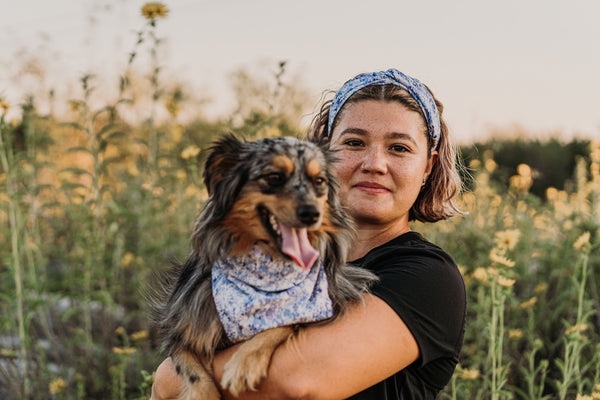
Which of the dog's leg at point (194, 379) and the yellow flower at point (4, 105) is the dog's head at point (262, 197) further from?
the yellow flower at point (4, 105)

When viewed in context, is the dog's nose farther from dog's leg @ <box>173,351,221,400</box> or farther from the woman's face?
dog's leg @ <box>173,351,221,400</box>

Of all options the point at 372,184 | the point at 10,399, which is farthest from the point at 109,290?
the point at 372,184

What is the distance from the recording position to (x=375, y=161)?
8.63ft

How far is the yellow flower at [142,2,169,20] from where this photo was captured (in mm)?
4133

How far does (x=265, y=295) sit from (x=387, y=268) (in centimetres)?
51

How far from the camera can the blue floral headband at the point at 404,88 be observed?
2.71 m

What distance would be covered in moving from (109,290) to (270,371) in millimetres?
2448

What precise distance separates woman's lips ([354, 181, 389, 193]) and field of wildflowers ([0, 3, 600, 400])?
2.44ft

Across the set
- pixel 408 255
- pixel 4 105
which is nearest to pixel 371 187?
pixel 408 255

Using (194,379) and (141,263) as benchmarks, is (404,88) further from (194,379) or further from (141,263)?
(141,263)

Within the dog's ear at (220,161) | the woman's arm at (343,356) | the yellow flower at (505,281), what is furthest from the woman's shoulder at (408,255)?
the dog's ear at (220,161)

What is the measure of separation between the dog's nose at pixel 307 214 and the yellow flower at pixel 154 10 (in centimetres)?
264

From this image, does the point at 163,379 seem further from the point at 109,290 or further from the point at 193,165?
the point at 193,165

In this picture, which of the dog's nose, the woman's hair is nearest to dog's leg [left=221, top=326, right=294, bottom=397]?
the dog's nose
